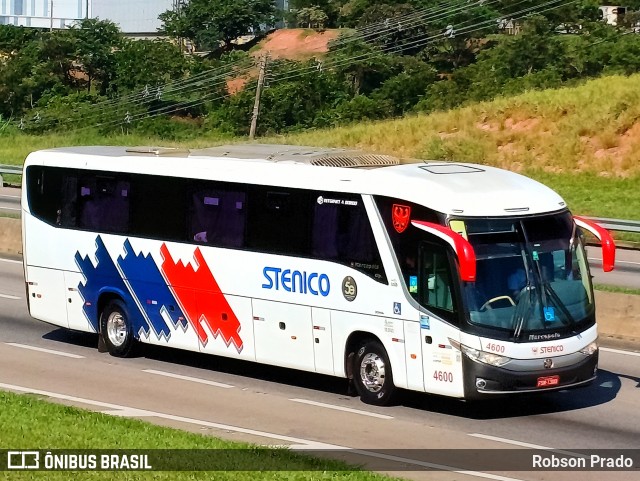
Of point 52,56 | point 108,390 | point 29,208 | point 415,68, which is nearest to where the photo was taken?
point 108,390

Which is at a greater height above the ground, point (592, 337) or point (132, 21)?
point (132, 21)

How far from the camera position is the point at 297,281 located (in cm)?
1598

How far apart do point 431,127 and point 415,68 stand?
24.2 meters

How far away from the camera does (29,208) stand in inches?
772

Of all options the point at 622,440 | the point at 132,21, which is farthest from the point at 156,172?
the point at 132,21

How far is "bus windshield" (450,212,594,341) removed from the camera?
14148mm

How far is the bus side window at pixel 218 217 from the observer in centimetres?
1677

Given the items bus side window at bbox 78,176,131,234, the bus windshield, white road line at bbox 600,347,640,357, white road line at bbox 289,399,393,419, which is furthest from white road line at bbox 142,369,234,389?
white road line at bbox 600,347,640,357

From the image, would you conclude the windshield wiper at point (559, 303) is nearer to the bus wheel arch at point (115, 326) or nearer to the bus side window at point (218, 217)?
the bus side window at point (218, 217)

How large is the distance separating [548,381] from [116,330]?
688 centimetres

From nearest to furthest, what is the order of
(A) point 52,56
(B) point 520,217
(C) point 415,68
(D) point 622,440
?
(D) point 622,440, (B) point 520,217, (C) point 415,68, (A) point 52,56

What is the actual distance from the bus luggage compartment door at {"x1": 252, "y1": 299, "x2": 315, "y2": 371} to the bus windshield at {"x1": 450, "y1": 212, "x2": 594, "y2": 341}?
2578 mm

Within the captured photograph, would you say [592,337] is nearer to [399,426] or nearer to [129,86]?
[399,426]

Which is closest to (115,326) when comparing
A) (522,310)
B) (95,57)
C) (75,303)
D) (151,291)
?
(75,303)
